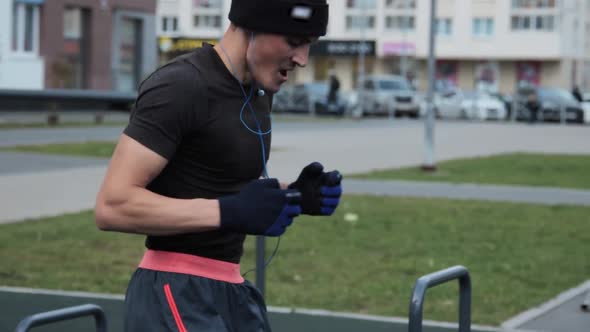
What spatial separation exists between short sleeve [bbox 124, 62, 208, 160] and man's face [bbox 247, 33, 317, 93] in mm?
170

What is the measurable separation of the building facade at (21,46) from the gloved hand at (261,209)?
117 ft

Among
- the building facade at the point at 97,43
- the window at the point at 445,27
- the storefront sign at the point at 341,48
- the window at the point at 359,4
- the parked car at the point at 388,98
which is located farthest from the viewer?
the window at the point at 359,4

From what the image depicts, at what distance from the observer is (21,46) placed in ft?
132

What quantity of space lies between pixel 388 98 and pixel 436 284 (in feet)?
157

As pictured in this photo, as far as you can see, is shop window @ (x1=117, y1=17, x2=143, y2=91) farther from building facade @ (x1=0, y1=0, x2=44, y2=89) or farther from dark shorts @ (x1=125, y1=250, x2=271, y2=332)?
dark shorts @ (x1=125, y1=250, x2=271, y2=332)

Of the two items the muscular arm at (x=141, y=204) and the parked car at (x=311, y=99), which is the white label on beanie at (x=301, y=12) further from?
the parked car at (x=311, y=99)

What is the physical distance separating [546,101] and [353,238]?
39.8 meters

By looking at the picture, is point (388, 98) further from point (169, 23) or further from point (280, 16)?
point (280, 16)

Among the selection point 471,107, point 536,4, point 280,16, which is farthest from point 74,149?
point 536,4

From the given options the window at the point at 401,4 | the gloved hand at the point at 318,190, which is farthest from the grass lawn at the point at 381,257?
the window at the point at 401,4

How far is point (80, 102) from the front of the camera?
34.4 meters

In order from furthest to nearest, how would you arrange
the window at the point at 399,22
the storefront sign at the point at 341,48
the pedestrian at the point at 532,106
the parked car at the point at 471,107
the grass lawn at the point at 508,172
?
the window at the point at 399,22
the storefront sign at the point at 341,48
the parked car at the point at 471,107
the pedestrian at the point at 532,106
the grass lawn at the point at 508,172

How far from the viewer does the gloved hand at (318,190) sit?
3422 mm

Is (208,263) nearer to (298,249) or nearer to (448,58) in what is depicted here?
(298,249)
